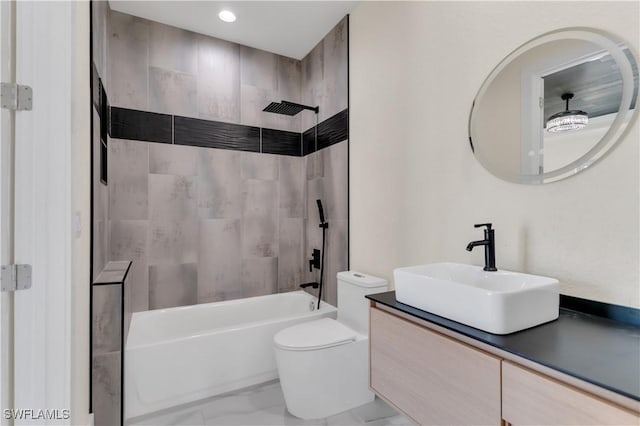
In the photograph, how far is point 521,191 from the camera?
1.24 meters

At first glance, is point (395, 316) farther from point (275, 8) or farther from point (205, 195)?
point (275, 8)

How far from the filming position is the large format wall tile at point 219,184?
2.68m

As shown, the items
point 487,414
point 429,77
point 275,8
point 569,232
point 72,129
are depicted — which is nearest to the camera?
point 487,414

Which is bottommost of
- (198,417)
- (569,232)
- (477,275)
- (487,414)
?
(198,417)

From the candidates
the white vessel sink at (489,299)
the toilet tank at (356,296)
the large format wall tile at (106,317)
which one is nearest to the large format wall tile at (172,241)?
the large format wall tile at (106,317)

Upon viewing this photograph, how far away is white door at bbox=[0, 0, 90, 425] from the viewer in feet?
3.61

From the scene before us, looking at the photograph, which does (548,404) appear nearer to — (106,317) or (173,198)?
(106,317)

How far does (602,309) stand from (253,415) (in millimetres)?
1786

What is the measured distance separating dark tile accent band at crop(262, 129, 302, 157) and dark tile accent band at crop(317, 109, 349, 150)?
1.25 ft

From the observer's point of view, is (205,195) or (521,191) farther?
(205,195)

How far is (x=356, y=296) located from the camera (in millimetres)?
2033

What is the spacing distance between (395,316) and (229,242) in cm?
197

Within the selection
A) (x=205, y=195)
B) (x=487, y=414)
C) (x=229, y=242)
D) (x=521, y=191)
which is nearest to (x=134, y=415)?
(x=229, y=242)

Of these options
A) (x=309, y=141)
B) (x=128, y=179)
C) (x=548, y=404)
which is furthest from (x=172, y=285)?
(x=548, y=404)
